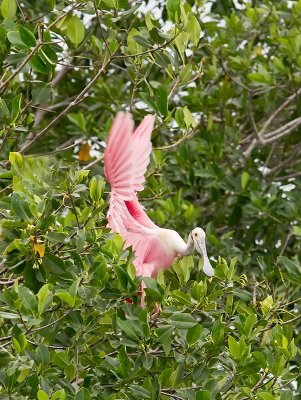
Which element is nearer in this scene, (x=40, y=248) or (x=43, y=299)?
(x=43, y=299)

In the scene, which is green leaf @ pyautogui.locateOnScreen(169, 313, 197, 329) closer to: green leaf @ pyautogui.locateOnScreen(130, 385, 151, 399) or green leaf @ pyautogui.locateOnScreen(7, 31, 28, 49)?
green leaf @ pyautogui.locateOnScreen(130, 385, 151, 399)

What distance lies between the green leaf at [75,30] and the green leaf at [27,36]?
389 millimetres

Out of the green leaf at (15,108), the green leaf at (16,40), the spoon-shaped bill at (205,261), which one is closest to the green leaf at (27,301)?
the spoon-shaped bill at (205,261)

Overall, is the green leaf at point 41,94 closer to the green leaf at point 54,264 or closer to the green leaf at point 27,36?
the green leaf at point 27,36

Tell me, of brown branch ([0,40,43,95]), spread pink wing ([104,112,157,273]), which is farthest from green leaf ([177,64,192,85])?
brown branch ([0,40,43,95])

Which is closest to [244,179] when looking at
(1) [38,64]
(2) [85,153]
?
(2) [85,153]

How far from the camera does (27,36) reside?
5.05m

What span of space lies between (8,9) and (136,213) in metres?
1.10

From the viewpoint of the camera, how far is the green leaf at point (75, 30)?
5430 millimetres

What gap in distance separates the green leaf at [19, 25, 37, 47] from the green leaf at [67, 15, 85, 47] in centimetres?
39

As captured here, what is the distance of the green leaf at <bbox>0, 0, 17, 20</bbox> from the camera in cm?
543

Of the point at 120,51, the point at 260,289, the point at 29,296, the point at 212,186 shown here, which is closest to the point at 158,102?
the point at 120,51

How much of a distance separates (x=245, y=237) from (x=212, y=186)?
14.0 inches

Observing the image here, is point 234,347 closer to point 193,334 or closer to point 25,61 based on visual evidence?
point 193,334
